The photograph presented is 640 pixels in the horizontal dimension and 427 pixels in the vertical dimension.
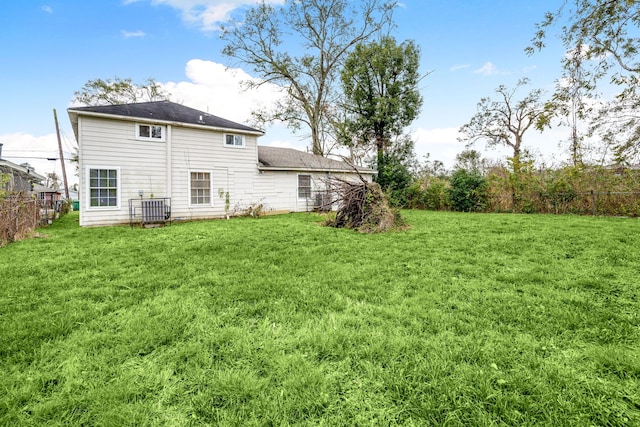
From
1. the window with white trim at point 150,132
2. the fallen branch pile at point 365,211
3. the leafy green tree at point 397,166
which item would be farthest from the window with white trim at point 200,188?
the leafy green tree at point 397,166

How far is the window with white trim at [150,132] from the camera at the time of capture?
1020cm

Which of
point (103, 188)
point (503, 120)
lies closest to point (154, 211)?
point (103, 188)

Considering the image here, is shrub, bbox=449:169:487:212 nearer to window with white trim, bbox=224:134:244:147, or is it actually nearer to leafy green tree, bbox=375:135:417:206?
leafy green tree, bbox=375:135:417:206

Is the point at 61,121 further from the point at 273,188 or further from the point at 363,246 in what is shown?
the point at 363,246

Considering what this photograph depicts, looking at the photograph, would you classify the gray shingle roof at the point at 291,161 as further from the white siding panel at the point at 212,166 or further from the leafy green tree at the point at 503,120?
the leafy green tree at the point at 503,120

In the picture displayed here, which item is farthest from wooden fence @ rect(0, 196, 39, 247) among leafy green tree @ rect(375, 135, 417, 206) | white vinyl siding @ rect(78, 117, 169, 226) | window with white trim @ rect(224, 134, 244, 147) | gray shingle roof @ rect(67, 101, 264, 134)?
leafy green tree @ rect(375, 135, 417, 206)

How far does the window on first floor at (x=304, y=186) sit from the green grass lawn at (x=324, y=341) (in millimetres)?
10072

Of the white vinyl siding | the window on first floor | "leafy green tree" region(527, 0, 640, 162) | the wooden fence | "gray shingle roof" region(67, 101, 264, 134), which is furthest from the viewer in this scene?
the window on first floor

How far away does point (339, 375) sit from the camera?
6.23ft

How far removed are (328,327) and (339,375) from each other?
66 centimetres

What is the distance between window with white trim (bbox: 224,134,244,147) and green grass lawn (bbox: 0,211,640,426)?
→ 8.34 m

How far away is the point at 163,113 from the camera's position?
36.1ft

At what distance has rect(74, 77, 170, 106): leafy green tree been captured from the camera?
68.0 ft

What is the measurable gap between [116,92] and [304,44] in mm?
15452
